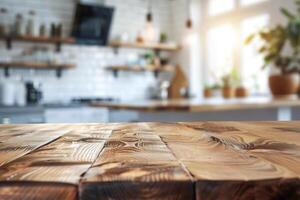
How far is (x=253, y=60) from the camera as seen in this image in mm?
4723

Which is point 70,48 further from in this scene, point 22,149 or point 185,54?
point 22,149

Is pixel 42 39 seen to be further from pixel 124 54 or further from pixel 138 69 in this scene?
pixel 138 69

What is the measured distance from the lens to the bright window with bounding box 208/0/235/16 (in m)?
5.07

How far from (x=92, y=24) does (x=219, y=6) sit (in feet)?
6.56

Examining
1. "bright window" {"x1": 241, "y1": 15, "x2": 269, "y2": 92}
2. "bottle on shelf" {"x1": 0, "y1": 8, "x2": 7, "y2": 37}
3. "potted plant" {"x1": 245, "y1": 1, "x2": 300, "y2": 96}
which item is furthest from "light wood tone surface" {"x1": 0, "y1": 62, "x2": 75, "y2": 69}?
"potted plant" {"x1": 245, "y1": 1, "x2": 300, "y2": 96}

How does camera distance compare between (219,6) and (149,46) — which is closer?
(219,6)

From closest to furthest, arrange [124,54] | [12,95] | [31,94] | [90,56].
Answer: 1. [12,95]
2. [31,94]
3. [90,56]
4. [124,54]

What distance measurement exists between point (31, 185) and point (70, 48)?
195 inches

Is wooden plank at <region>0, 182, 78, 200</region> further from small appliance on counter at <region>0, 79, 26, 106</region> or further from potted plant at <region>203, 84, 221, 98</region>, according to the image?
potted plant at <region>203, 84, 221, 98</region>

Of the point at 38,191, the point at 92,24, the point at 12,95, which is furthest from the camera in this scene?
the point at 92,24

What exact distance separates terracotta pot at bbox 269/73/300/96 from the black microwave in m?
2.72

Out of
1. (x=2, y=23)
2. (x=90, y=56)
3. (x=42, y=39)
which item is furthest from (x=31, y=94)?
(x=90, y=56)

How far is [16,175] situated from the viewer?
311 millimetres

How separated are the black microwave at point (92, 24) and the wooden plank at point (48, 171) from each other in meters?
4.56
